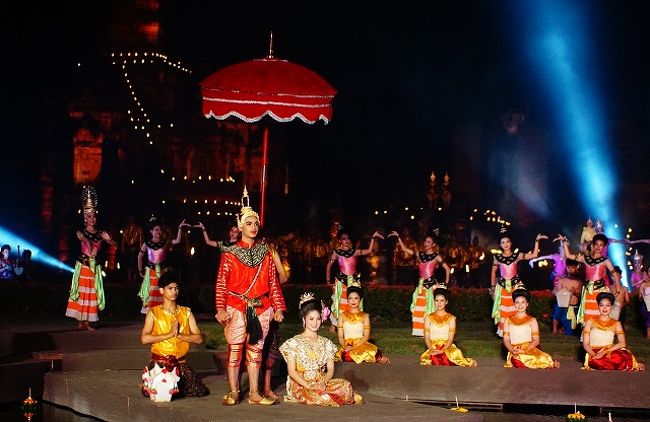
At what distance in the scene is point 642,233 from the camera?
910 inches

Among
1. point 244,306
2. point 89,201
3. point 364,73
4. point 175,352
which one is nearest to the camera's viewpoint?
point 244,306

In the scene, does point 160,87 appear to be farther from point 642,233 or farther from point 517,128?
point 642,233

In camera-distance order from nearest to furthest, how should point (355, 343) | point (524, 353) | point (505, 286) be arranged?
1. point (524, 353)
2. point (355, 343)
3. point (505, 286)

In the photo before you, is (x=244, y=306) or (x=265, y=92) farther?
(x=265, y=92)

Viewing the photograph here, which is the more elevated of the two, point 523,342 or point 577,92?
point 577,92

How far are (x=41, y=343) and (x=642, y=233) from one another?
43.2 ft

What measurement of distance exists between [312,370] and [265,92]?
396 centimetres

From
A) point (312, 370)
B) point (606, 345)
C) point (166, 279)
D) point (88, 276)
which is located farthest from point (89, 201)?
point (606, 345)

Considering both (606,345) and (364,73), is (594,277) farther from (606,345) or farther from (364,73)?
(364,73)

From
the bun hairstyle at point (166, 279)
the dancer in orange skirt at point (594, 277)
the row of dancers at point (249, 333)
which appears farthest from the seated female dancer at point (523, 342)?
the bun hairstyle at point (166, 279)

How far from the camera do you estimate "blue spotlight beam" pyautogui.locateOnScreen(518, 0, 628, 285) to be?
22.6 meters

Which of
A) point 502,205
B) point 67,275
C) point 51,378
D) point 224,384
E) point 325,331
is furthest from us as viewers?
point 502,205

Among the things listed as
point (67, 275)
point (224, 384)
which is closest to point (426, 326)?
point (224, 384)

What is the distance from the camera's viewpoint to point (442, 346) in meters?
12.6
